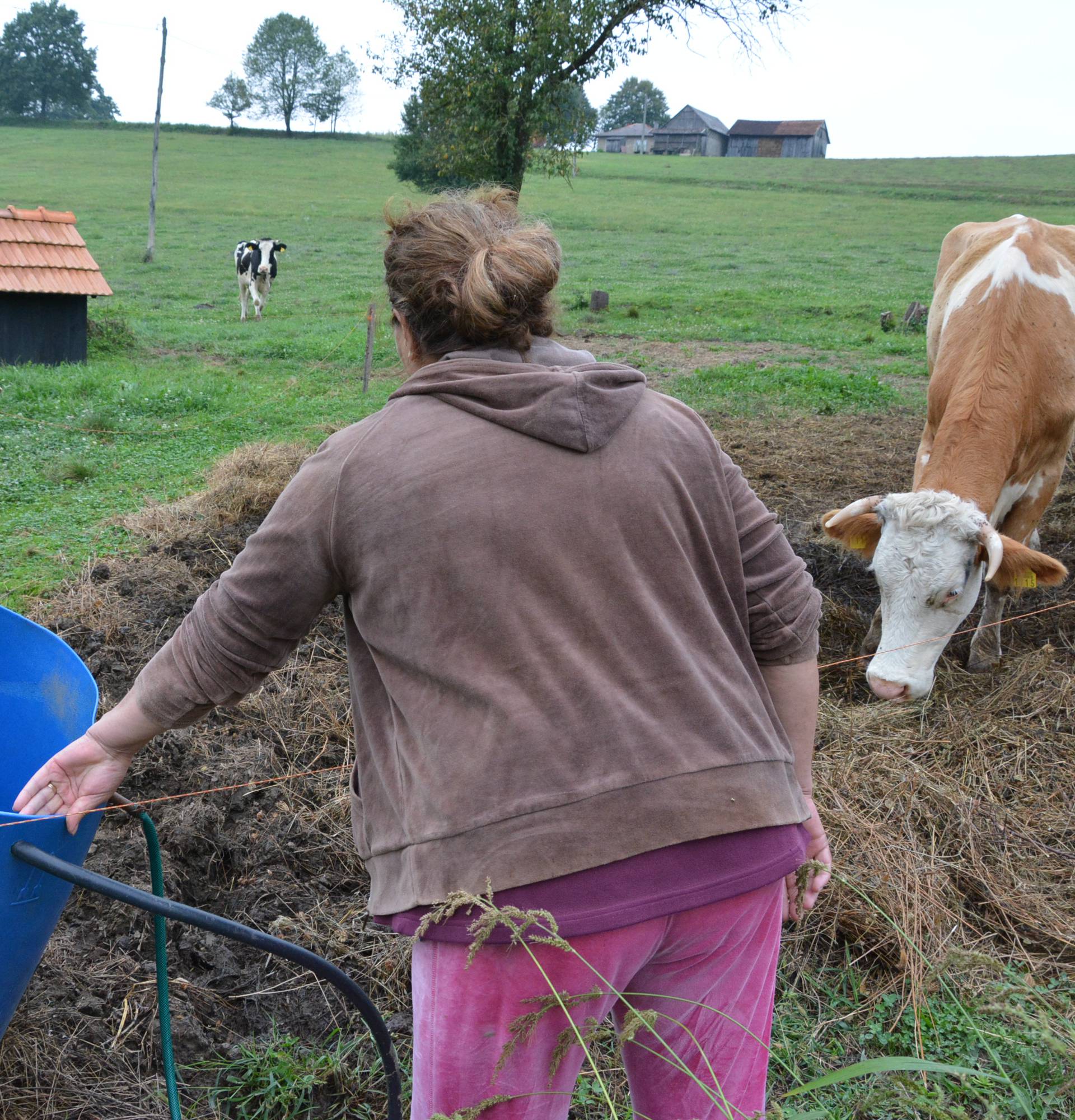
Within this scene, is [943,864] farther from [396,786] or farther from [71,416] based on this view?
[71,416]

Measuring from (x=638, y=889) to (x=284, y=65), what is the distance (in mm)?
78225

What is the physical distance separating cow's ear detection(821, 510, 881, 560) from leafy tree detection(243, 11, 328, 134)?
71.1m

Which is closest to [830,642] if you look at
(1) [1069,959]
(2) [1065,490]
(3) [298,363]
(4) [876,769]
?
(4) [876,769]

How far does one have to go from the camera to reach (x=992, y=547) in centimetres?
396

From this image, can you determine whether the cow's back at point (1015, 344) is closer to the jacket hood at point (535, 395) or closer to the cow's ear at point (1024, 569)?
the cow's ear at point (1024, 569)

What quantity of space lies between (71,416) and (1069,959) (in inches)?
326

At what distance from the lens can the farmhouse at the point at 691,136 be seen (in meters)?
74.4

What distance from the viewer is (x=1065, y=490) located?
271 inches

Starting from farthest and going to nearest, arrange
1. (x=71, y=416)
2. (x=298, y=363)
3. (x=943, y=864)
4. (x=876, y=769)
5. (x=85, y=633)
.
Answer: (x=298, y=363) → (x=71, y=416) → (x=85, y=633) → (x=876, y=769) → (x=943, y=864)

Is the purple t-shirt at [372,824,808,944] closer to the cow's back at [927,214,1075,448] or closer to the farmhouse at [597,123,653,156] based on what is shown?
the cow's back at [927,214,1075,448]

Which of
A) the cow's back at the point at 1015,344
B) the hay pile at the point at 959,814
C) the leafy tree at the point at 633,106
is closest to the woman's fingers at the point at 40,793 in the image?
the hay pile at the point at 959,814

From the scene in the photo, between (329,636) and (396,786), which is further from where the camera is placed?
(329,636)

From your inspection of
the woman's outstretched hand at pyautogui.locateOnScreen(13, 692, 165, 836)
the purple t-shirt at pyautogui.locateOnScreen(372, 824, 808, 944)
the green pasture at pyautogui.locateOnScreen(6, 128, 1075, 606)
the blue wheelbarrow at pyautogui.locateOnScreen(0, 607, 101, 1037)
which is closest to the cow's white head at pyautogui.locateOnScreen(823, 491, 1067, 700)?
the purple t-shirt at pyautogui.locateOnScreen(372, 824, 808, 944)

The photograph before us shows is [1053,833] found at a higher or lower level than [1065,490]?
lower
